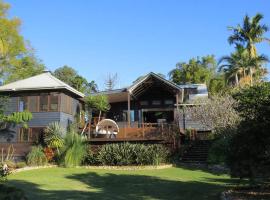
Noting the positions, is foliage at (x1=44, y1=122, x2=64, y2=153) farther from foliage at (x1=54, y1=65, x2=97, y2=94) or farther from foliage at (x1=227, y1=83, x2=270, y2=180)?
foliage at (x1=54, y1=65, x2=97, y2=94)

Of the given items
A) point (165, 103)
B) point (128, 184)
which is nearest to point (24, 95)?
point (165, 103)

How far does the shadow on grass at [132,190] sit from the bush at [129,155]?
6022 mm

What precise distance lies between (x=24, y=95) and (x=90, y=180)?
15938 millimetres

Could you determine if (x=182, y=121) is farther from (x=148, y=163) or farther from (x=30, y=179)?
(x=30, y=179)

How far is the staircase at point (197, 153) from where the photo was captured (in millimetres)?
27516

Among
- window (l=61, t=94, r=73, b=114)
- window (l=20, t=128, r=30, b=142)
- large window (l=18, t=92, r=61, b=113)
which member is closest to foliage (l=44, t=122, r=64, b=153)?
large window (l=18, t=92, r=61, b=113)

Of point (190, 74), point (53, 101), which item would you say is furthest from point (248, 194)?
point (190, 74)

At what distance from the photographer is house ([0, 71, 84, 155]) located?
31556mm

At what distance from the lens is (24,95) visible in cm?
3275

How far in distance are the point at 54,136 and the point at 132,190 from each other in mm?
13995

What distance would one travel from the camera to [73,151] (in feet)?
85.9

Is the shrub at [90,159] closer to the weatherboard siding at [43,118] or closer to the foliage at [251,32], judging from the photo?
the weatherboard siding at [43,118]

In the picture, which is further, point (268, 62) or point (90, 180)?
point (268, 62)

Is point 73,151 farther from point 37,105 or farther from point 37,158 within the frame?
point 37,105
